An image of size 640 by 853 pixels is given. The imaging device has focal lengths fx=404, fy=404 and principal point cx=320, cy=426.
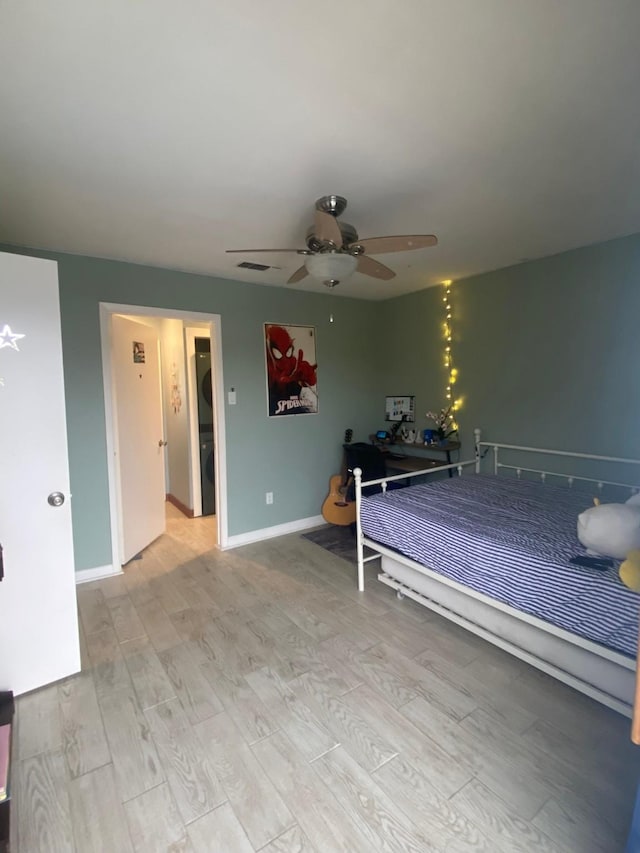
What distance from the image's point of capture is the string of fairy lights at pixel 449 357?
3889 mm

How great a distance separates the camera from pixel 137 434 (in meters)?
3.59

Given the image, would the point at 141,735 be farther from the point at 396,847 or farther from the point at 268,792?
the point at 396,847

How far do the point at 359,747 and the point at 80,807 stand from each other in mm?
1021

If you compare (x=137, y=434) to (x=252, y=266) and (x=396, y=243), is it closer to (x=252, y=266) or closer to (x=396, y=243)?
(x=252, y=266)

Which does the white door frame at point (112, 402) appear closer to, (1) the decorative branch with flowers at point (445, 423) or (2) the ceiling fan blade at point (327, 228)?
(2) the ceiling fan blade at point (327, 228)

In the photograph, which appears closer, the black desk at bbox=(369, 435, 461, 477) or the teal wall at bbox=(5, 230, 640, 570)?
the teal wall at bbox=(5, 230, 640, 570)

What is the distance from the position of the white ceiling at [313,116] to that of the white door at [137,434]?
107 cm

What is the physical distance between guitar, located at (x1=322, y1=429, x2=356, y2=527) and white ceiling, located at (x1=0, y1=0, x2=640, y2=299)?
2484mm

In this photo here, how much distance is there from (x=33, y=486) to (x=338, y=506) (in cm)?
278

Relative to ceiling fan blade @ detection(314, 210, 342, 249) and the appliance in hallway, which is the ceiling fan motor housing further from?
the appliance in hallway

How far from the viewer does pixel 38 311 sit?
184 centimetres

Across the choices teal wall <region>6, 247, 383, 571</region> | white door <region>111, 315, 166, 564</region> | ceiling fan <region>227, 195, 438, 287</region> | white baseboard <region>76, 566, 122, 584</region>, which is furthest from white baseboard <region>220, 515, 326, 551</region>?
ceiling fan <region>227, 195, 438, 287</region>

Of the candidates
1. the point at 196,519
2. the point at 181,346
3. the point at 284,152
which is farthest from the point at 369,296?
the point at 196,519

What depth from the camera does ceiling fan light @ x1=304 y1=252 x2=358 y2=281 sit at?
6.56 feet
